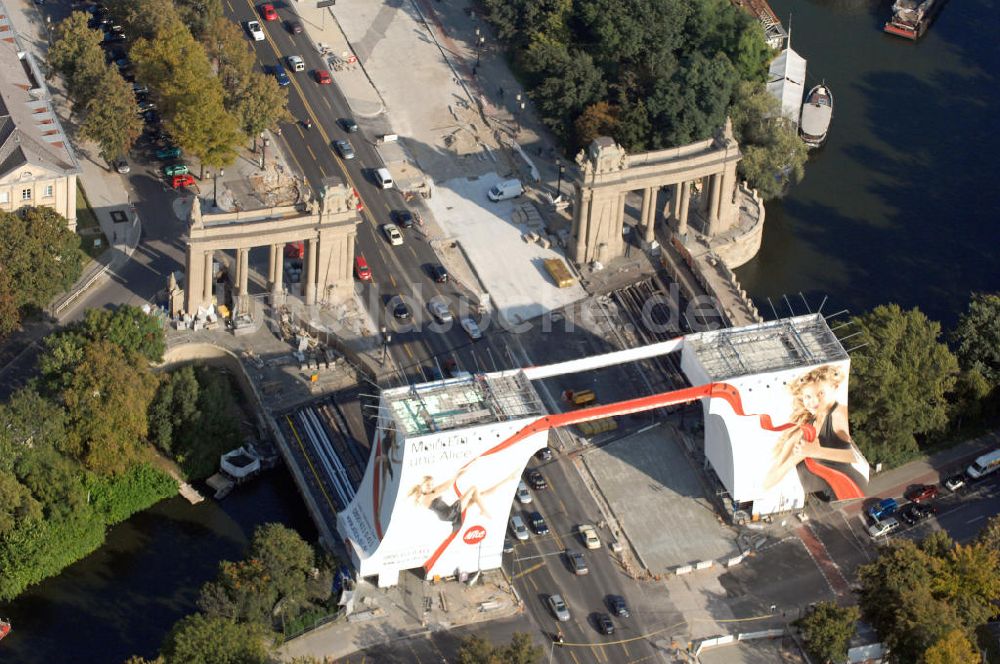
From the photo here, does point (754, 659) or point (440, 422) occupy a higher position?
point (440, 422)

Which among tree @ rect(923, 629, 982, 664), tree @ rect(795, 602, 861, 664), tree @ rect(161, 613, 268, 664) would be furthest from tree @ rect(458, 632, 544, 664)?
tree @ rect(923, 629, 982, 664)

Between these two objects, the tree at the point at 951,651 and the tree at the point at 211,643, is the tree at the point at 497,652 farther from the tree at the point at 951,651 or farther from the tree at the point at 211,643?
the tree at the point at 951,651

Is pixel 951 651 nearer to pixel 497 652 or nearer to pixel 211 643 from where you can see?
pixel 497 652

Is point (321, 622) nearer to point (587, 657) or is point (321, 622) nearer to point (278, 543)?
point (278, 543)

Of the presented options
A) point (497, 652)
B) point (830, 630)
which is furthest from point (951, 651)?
point (497, 652)

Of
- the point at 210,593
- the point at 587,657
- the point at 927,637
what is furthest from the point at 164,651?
the point at 927,637
